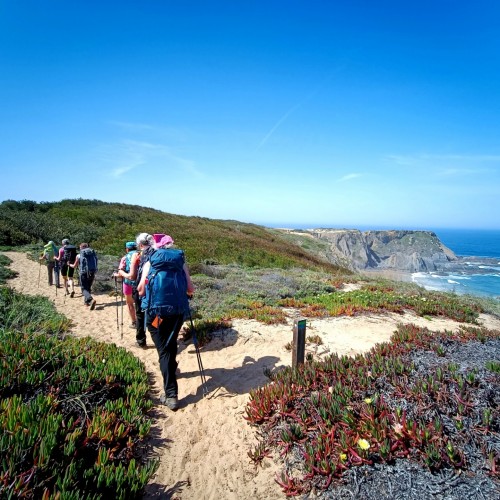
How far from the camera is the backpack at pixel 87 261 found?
9.88 meters

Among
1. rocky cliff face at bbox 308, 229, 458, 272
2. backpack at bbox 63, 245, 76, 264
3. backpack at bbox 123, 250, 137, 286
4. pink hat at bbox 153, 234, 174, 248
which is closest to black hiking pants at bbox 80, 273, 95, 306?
backpack at bbox 63, 245, 76, 264

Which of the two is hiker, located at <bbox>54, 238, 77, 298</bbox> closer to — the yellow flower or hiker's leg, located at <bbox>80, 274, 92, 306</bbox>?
hiker's leg, located at <bbox>80, 274, 92, 306</bbox>

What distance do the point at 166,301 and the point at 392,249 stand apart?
99540 mm

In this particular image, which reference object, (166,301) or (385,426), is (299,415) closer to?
(385,426)

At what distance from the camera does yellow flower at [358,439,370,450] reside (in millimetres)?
Result: 3145

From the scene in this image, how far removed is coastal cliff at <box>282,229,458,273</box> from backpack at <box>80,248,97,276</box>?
224ft

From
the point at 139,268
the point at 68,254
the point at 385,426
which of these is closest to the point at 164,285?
the point at 139,268

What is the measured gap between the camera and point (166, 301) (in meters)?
4.46

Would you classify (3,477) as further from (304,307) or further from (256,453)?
(304,307)

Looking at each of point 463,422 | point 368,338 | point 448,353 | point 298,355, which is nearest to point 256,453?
point 298,355

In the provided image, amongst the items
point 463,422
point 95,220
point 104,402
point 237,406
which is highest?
point 95,220

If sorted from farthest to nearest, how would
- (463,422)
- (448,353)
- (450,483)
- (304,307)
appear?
(304,307)
(448,353)
(463,422)
(450,483)

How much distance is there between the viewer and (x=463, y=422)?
337 cm

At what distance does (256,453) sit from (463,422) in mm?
2399
